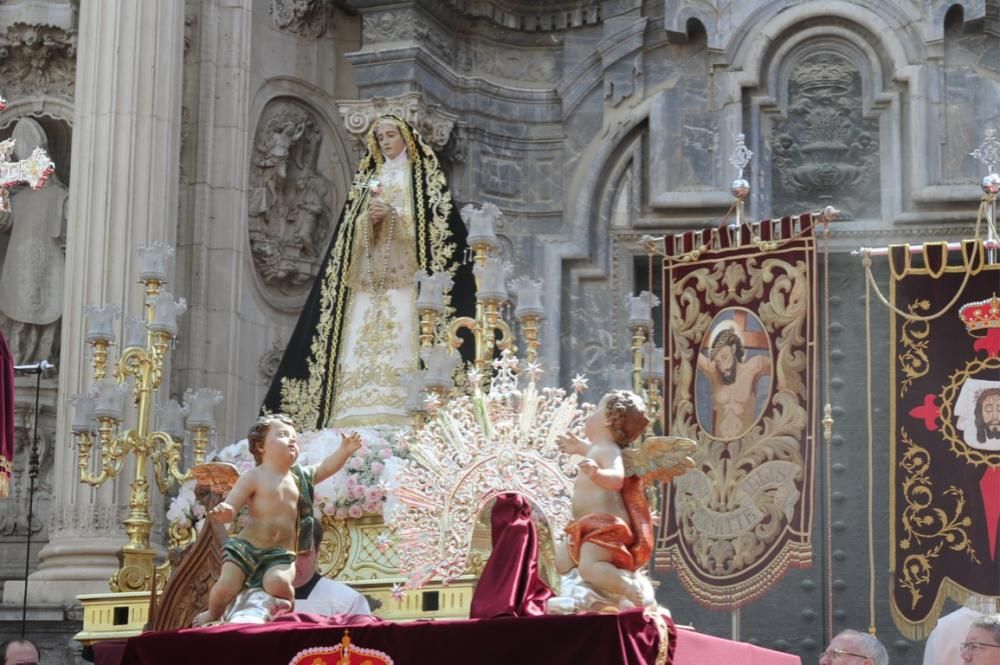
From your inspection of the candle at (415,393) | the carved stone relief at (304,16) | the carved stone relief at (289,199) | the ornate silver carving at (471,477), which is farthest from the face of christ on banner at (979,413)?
the carved stone relief at (304,16)

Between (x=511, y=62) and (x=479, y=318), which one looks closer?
(x=479, y=318)

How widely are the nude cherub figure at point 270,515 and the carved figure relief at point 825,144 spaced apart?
250 inches

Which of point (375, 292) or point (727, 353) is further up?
point (375, 292)

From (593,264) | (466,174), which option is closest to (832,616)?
(593,264)

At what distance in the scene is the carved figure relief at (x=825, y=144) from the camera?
13055 millimetres

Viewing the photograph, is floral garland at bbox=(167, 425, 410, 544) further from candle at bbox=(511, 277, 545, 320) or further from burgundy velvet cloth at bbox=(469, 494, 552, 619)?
burgundy velvet cloth at bbox=(469, 494, 552, 619)

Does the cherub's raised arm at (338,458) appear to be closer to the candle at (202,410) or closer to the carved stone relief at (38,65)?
the candle at (202,410)

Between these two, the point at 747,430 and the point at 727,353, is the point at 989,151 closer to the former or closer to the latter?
the point at 727,353

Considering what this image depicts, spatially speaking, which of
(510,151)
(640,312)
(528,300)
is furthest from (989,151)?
(528,300)

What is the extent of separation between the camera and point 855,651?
6.86m

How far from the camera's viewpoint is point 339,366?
11.0 m

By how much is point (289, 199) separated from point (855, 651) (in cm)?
714

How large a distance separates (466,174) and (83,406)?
4.35 m

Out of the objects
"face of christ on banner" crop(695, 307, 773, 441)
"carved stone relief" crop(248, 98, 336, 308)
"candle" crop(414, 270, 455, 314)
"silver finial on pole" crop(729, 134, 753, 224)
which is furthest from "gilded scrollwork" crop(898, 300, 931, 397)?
"carved stone relief" crop(248, 98, 336, 308)
